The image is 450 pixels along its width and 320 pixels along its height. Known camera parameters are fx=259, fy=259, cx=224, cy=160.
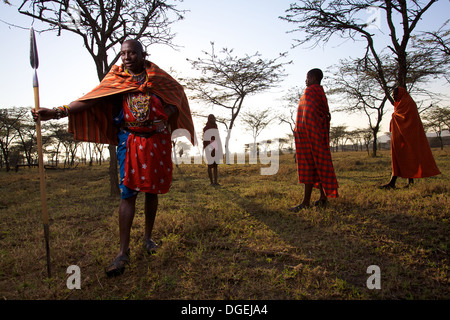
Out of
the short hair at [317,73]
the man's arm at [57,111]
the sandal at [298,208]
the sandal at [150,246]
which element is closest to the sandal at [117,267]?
the sandal at [150,246]

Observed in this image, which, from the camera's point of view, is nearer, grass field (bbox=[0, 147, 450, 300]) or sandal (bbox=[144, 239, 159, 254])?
grass field (bbox=[0, 147, 450, 300])

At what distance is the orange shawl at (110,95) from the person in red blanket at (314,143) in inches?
77.6

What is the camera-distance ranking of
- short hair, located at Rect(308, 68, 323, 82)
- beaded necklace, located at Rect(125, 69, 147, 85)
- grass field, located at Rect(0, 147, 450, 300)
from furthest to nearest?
short hair, located at Rect(308, 68, 323, 82), beaded necklace, located at Rect(125, 69, 147, 85), grass field, located at Rect(0, 147, 450, 300)

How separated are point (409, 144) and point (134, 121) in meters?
4.76

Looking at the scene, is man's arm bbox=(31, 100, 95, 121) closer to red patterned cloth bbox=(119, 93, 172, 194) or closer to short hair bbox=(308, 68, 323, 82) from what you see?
red patterned cloth bbox=(119, 93, 172, 194)

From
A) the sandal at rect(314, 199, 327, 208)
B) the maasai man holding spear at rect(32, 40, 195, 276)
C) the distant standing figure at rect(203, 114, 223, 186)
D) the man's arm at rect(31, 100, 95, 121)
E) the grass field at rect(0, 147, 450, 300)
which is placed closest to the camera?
the grass field at rect(0, 147, 450, 300)

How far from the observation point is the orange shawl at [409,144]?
15.0 feet

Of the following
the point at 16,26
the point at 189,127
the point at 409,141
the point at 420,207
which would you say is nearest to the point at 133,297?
the point at 189,127

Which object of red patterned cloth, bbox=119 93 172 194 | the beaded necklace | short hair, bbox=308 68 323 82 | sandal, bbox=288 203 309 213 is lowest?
sandal, bbox=288 203 309 213

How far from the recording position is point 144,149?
7.68 feet

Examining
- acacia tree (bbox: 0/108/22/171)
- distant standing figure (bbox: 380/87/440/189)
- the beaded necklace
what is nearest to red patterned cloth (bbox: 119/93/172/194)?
the beaded necklace

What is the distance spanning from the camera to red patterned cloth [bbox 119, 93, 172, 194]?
7.58 feet

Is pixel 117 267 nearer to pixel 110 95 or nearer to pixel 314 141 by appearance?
pixel 110 95

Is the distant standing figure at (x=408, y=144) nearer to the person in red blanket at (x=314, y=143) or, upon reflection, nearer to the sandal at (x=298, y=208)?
the person in red blanket at (x=314, y=143)
